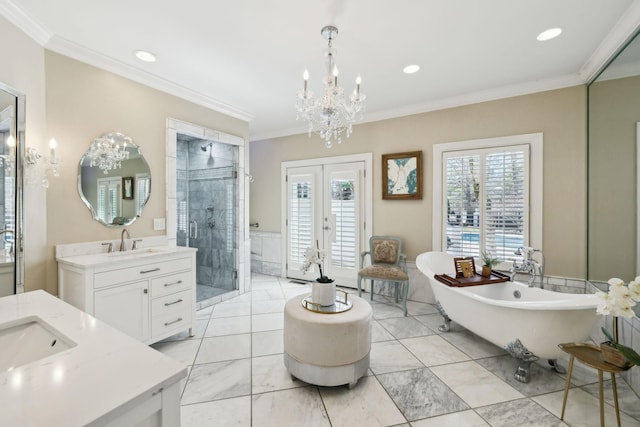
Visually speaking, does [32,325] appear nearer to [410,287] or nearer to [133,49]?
[133,49]

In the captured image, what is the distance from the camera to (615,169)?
8.44ft

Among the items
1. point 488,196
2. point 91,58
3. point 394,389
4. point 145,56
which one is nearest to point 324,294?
point 394,389

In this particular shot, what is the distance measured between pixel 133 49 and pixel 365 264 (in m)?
3.74

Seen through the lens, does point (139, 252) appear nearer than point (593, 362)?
No

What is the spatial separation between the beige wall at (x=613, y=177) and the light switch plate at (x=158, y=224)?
14.2 ft

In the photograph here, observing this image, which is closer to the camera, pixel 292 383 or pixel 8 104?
pixel 8 104

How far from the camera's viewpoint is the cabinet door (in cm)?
226

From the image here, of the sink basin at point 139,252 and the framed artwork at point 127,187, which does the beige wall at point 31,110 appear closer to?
the sink basin at point 139,252

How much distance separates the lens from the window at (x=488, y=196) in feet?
10.8

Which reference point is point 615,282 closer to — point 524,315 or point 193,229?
point 524,315

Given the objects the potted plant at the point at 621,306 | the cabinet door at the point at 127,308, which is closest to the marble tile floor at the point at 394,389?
the cabinet door at the point at 127,308

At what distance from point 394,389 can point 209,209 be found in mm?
3634

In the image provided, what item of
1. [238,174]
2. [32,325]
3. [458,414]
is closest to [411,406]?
[458,414]

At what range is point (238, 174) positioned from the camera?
416 centimetres
